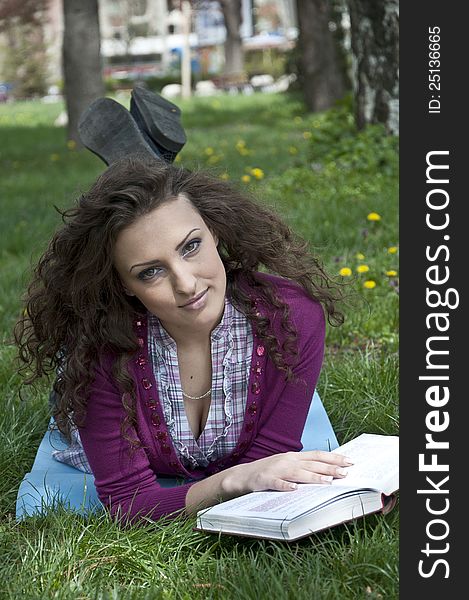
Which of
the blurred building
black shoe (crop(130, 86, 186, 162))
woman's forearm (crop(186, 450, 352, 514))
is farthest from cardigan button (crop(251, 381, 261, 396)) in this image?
the blurred building

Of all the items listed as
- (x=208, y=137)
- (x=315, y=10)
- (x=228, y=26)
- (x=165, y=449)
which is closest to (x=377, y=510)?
(x=165, y=449)

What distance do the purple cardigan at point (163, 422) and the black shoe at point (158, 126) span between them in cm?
94

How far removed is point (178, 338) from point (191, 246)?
329mm

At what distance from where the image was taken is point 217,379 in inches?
114

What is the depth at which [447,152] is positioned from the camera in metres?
2.12

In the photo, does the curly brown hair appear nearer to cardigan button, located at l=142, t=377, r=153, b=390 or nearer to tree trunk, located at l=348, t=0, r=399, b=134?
cardigan button, located at l=142, t=377, r=153, b=390

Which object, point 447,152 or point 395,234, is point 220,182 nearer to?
point 447,152

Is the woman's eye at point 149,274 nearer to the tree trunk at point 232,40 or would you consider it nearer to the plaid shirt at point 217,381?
the plaid shirt at point 217,381

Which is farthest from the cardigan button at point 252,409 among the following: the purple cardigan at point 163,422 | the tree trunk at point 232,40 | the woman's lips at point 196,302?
the tree trunk at point 232,40

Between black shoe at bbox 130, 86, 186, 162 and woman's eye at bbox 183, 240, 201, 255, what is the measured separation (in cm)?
107

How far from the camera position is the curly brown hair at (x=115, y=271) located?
8.84ft

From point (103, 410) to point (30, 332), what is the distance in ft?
1.66

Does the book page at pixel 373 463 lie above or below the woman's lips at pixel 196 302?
below

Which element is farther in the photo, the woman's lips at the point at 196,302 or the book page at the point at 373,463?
the woman's lips at the point at 196,302
